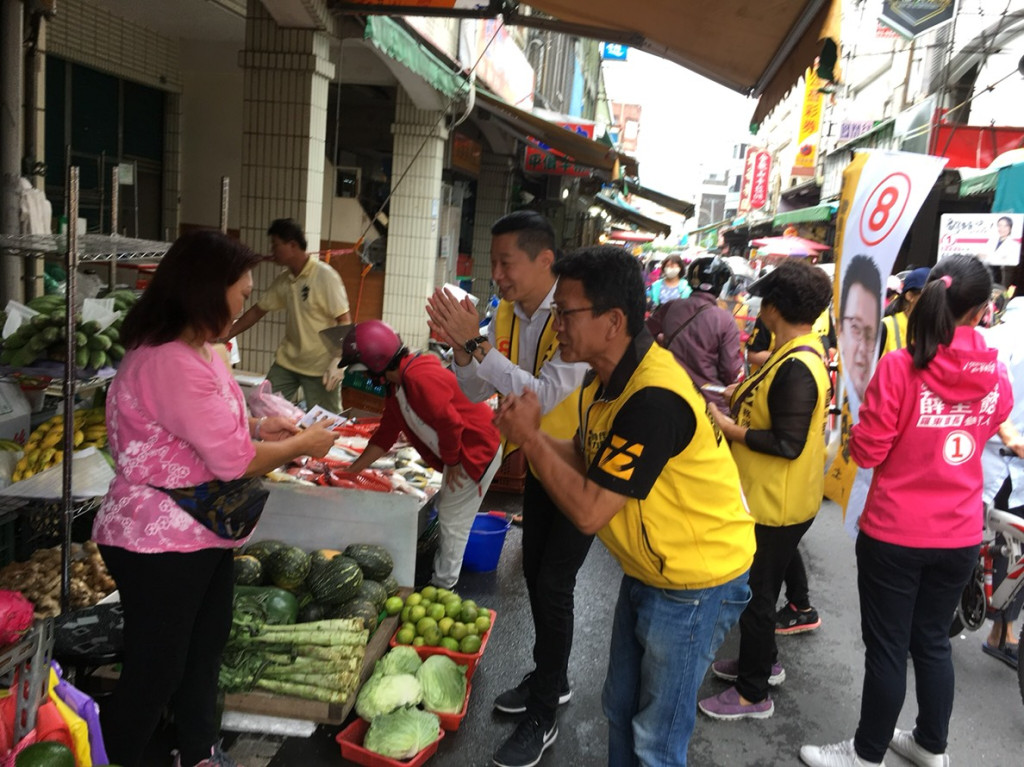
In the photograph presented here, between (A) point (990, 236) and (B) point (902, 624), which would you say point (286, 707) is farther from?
(A) point (990, 236)

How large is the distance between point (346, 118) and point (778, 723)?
10172 millimetres

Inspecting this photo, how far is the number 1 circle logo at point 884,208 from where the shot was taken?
11.7 ft

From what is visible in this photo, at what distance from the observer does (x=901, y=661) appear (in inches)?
126

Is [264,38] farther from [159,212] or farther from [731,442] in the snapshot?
[731,442]

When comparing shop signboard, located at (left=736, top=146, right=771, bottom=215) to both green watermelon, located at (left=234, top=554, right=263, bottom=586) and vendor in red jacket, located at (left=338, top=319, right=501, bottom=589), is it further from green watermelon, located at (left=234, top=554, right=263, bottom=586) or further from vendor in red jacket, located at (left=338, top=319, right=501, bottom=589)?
green watermelon, located at (left=234, top=554, right=263, bottom=586)

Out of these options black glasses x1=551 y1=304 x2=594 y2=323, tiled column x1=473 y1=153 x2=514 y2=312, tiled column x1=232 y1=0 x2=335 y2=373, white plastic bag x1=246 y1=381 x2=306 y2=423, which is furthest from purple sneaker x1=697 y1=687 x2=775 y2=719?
tiled column x1=473 y1=153 x2=514 y2=312

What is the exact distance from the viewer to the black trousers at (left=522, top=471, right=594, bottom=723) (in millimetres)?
3346

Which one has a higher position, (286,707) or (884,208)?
(884,208)

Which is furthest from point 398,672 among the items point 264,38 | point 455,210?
point 455,210

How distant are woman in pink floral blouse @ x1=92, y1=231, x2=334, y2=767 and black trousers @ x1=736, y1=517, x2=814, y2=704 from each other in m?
2.37

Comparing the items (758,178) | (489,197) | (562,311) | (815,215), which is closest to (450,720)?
(562,311)

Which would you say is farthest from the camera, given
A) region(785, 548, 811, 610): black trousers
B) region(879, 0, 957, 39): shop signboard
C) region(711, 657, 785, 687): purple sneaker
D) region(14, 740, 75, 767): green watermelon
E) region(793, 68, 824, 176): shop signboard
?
region(793, 68, 824, 176): shop signboard

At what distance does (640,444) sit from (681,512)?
1.00 feet

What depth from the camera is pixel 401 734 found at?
3.17 meters
